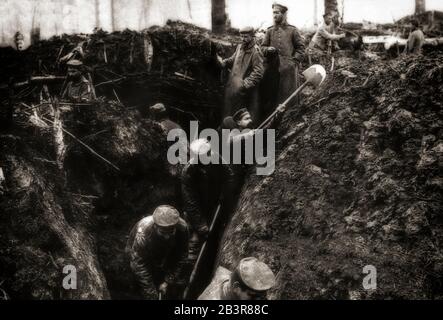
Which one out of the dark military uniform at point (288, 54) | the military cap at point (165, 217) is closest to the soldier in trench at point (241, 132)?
the dark military uniform at point (288, 54)

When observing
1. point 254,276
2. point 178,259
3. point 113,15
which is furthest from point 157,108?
point 254,276

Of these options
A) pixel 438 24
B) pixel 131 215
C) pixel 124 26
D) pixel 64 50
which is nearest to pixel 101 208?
pixel 131 215

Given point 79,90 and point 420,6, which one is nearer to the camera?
point 79,90

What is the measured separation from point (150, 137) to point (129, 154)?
1.69 ft

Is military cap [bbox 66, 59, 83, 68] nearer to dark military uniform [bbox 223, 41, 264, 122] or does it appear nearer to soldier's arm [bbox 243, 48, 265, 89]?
dark military uniform [bbox 223, 41, 264, 122]

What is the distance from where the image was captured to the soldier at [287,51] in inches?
265

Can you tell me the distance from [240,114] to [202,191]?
45.2 inches

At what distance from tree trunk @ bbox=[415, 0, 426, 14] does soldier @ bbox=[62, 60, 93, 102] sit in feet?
31.6

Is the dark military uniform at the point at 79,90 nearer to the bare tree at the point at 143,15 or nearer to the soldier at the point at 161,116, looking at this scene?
the soldier at the point at 161,116

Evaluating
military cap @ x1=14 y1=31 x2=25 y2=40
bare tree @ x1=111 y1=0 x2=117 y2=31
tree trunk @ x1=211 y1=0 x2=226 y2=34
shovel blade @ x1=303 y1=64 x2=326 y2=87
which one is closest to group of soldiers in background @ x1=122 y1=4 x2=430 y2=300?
shovel blade @ x1=303 y1=64 x2=326 y2=87

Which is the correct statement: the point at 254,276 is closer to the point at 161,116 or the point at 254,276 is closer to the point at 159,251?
the point at 159,251

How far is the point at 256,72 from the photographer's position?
6.51 meters

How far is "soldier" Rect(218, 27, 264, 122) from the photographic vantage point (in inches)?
257

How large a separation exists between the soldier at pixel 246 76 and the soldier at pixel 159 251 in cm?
226
